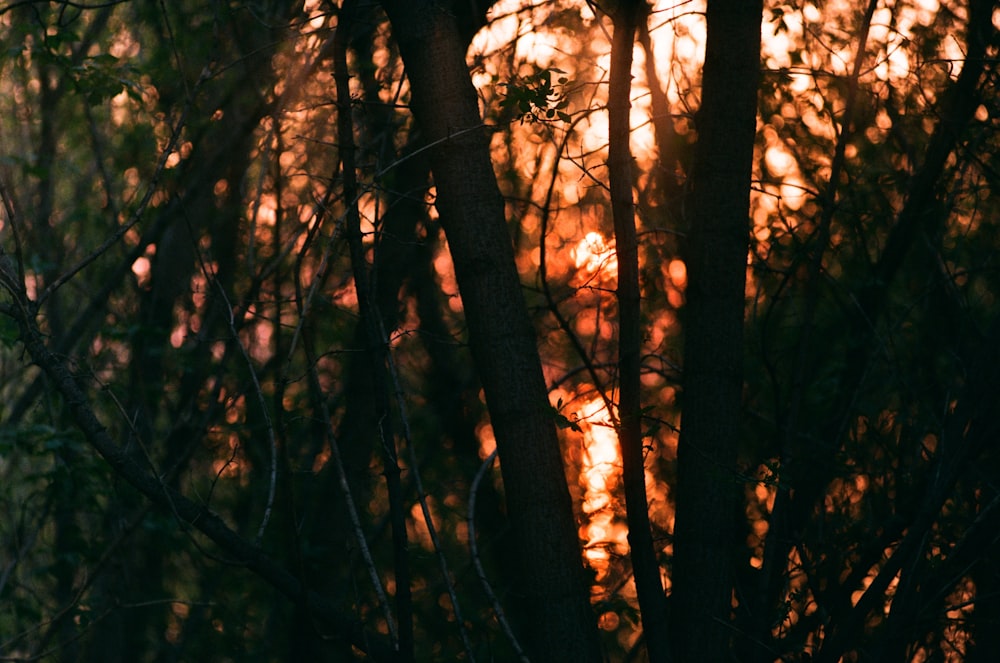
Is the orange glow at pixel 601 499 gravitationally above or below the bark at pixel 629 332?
above

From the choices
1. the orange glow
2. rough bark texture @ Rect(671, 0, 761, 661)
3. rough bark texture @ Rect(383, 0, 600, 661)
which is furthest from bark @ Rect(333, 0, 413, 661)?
the orange glow

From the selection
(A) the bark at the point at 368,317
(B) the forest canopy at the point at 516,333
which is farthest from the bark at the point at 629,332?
(A) the bark at the point at 368,317

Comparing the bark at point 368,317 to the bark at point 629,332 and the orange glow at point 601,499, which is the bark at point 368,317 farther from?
the orange glow at point 601,499

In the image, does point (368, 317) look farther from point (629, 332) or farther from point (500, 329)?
point (629, 332)

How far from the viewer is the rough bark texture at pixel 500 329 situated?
2.44m

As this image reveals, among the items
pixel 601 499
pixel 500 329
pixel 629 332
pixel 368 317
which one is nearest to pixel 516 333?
pixel 500 329

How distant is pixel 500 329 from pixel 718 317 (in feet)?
2.03

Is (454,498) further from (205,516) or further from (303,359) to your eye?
(205,516)

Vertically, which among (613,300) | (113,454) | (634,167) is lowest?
(113,454)

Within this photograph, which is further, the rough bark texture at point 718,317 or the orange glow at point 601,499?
the orange glow at point 601,499

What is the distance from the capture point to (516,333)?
2504mm

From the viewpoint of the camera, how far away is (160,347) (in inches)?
193

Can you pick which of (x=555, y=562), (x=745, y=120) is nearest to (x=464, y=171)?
(x=745, y=120)

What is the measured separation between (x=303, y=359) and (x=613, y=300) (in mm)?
2115
